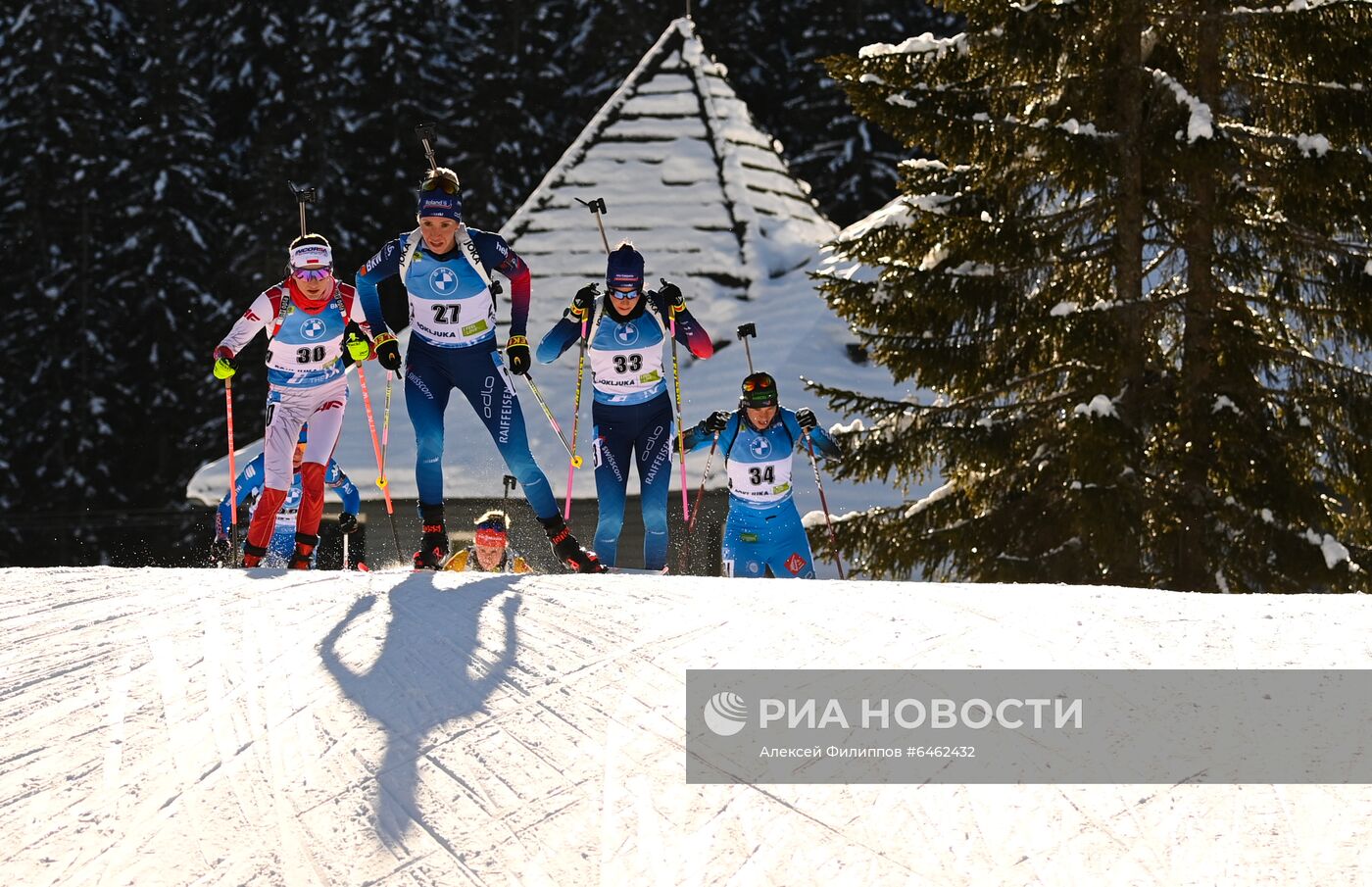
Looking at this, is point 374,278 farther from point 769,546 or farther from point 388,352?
point 769,546

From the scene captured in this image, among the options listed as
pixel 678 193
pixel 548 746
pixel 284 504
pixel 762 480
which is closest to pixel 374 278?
pixel 762 480

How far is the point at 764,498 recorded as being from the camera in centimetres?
920

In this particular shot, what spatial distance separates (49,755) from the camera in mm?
4820

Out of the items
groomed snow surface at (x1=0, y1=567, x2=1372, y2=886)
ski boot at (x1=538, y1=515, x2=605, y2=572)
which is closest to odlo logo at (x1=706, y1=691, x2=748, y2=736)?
groomed snow surface at (x1=0, y1=567, x2=1372, y2=886)

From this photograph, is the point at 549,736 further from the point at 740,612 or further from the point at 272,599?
the point at 272,599

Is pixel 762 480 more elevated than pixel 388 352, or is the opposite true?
pixel 388 352

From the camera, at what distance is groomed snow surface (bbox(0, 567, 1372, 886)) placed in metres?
4.09

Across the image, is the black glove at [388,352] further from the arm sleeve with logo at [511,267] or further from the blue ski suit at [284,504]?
the blue ski suit at [284,504]

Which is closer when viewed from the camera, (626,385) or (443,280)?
(443,280)

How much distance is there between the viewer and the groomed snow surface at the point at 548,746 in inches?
161

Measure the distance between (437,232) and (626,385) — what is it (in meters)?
1.42

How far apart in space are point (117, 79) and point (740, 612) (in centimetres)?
3069

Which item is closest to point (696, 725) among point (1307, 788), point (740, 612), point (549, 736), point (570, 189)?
point (549, 736)

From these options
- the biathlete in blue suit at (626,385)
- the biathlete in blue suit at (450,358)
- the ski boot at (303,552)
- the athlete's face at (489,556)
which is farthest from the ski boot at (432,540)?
the athlete's face at (489,556)
